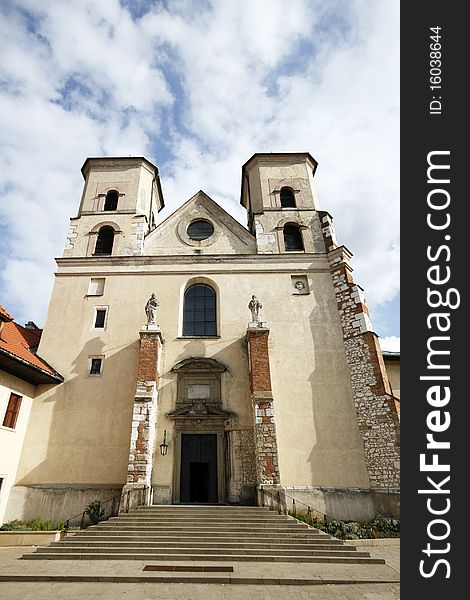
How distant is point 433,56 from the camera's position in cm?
717

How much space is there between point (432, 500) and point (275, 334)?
12.1 meters

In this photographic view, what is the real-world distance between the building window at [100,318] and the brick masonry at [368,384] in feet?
38.9

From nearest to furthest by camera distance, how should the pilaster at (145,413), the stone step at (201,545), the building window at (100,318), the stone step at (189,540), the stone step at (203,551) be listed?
the stone step at (203,551)
the stone step at (201,545)
the stone step at (189,540)
the pilaster at (145,413)
the building window at (100,318)

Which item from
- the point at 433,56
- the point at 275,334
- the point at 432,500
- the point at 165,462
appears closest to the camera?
the point at 432,500

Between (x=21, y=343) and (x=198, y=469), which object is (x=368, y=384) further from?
(x=21, y=343)

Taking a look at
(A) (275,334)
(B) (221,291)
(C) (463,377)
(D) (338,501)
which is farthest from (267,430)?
(C) (463,377)

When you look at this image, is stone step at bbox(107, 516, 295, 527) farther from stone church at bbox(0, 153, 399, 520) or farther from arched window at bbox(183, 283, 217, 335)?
arched window at bbox(183, 283, 217, 335)

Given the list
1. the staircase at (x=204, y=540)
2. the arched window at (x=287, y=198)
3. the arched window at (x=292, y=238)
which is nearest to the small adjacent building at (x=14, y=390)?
the staircase at (x=204, y=540)

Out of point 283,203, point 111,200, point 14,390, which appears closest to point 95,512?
point 14,390

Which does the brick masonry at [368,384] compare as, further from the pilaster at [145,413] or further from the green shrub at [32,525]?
the green shrub at [32,525]

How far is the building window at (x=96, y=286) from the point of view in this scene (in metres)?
18.6

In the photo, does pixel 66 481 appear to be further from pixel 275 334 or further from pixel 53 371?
pixel 275 334

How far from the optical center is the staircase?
29.6ft

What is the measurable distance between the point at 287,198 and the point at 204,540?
18.9 metres
